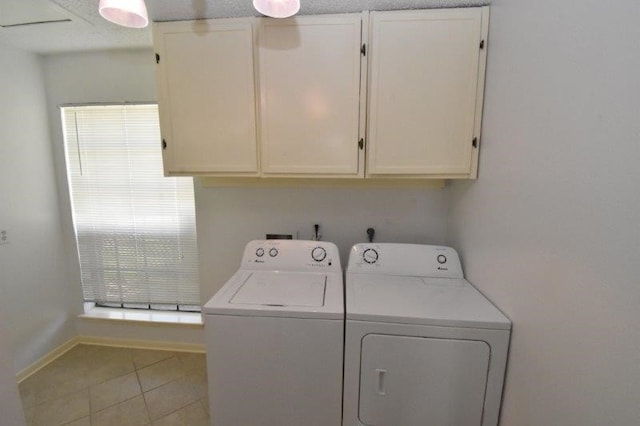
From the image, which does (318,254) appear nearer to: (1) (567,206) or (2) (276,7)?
(1) (567,206)

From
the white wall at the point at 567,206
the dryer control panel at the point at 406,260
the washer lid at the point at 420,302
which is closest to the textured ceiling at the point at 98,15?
the white wall at the point at 567,206

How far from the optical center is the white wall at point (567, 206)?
0.61 m

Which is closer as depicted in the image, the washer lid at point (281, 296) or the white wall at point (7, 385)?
the white wall at point (7, 385)

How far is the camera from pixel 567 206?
77cm

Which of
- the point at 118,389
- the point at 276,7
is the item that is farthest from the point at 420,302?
the point at 118,389

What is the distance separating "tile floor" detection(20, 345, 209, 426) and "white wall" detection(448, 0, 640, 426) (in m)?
1.87

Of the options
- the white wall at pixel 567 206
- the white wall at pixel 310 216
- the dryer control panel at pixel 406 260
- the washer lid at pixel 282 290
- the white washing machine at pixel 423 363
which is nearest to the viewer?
the white wall at pixel 567 206

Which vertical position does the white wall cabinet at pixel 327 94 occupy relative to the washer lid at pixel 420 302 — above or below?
above

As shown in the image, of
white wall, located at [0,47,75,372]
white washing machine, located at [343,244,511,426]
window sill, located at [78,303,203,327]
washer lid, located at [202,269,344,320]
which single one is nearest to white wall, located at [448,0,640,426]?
white washing machine, located at [343,244,511,426]

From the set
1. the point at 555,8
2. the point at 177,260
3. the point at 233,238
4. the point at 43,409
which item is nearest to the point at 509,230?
the point at 555,8

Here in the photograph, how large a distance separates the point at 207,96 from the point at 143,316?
6.54 ft

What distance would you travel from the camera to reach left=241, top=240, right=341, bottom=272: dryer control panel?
5.10 ft

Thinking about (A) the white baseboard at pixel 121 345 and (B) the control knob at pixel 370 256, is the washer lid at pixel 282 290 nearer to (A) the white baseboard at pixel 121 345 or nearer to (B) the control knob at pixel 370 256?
(B) the control knob at pixel 370 256

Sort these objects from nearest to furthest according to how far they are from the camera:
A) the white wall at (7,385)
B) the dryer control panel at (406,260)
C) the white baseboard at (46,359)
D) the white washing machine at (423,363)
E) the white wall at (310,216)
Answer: the white wall at (7,385), the white washing machine at (423,363), the dryer control panel at (406,260), the white wall at (310,216), the white baseboard at (46,359)
